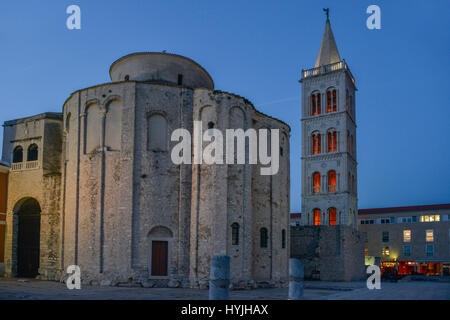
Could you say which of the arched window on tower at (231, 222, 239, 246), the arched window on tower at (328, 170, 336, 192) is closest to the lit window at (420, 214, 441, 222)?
the arched window on tower at (328, 170, 336, 192)

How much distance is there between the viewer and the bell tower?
49250 millimetres

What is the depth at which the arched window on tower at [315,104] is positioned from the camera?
5244 cm

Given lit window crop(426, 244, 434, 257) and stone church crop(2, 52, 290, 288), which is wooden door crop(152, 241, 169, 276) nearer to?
stone church crop(2, 52, 290, 288)

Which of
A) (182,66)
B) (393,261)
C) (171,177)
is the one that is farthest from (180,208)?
(393,261)

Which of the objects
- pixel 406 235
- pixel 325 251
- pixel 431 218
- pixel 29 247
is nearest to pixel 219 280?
pixel 29 247

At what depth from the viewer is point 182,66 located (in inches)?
1080

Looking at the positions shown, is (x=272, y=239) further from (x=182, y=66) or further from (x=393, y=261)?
(x=393, y=261)

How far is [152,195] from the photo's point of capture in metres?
23.7

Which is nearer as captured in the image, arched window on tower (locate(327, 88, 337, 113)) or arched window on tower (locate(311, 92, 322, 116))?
arched window on tower (locate(327, 88, 337, 113))

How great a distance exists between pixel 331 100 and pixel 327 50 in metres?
6.98

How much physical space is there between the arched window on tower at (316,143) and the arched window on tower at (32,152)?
3199 cm

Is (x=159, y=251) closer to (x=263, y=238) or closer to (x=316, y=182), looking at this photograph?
(x=263, y=238)

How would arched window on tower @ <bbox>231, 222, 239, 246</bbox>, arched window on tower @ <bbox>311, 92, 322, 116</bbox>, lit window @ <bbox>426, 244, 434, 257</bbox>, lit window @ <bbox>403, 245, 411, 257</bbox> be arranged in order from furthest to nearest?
lit window @ <bbox>403, 245, 411, 257</bbox> < lit window @ <bbox>426, 244, 434, 257</bbox> < arched window on tower @ <bbox>311, 92, 322, 116</bbox> < arched window on tower @ <bbox>231, 222, 239, 246</bbox>

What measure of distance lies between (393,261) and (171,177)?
1902 inches
